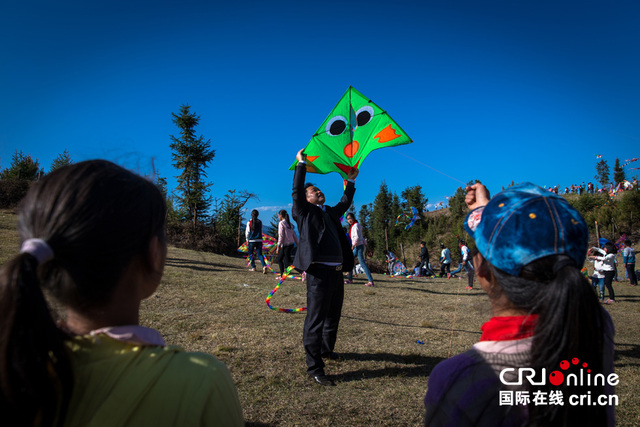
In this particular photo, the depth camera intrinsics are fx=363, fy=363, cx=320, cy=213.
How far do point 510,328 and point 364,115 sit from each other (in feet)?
16.9

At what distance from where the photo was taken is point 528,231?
119 cm

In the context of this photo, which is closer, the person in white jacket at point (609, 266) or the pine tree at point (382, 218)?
the person in white jacket at point (609, 266)

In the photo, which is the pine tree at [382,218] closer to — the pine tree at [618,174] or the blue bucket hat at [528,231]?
the pine tree at [618,174]

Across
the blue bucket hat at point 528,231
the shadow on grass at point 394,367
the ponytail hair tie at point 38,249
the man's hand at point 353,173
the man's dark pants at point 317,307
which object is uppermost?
the man's hand at point 353,173

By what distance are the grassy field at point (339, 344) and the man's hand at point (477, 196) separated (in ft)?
1.73

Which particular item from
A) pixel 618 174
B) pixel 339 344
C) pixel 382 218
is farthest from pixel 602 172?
pixel 339 344

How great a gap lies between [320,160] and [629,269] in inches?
571

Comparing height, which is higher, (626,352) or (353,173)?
(353,173)

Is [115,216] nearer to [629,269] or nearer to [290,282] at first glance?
[290,282]

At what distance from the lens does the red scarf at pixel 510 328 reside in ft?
3.83

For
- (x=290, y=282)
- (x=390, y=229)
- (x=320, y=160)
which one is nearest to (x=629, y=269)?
(x=290, y=282)

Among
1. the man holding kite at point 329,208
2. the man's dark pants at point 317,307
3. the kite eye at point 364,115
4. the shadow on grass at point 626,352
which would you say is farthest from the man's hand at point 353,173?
the shadow on grass at point 626,352

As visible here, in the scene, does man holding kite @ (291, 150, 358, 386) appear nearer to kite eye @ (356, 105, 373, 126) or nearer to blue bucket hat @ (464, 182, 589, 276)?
kite eye @ (356, 105, 373, 126)

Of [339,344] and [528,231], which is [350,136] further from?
[528,231]
